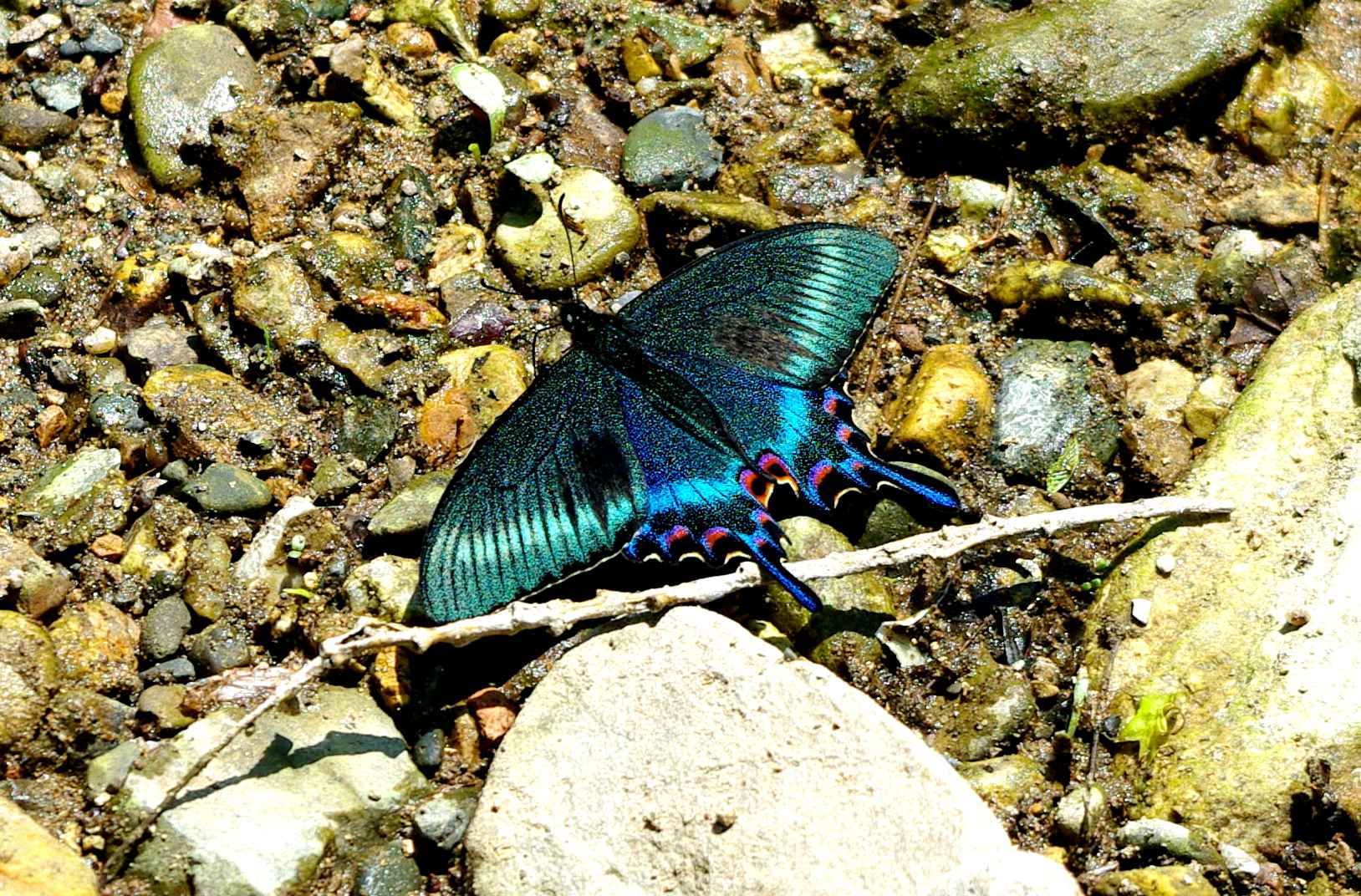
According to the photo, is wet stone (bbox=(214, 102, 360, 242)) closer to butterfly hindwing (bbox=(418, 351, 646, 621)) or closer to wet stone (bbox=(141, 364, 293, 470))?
wet stone (bbox=(141, 364, 293, 470))

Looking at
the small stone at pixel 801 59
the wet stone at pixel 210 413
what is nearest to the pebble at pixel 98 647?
the wet stone at pixel 210 413

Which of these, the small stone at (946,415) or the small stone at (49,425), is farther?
the small stone at (49,425)

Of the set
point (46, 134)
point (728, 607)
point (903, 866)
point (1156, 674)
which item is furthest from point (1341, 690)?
point (46, 134)

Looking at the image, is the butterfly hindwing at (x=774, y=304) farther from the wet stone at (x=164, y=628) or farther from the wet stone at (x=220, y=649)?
the wet stone at (x=164, y=628)

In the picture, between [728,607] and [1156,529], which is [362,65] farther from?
[1156,529]

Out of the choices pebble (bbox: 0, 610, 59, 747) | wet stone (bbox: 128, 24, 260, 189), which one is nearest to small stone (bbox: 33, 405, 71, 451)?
pebble (bbox: 0, 610, 59, 747)

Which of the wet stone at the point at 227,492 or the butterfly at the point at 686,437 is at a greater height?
the butterfly at the point at 686,437
